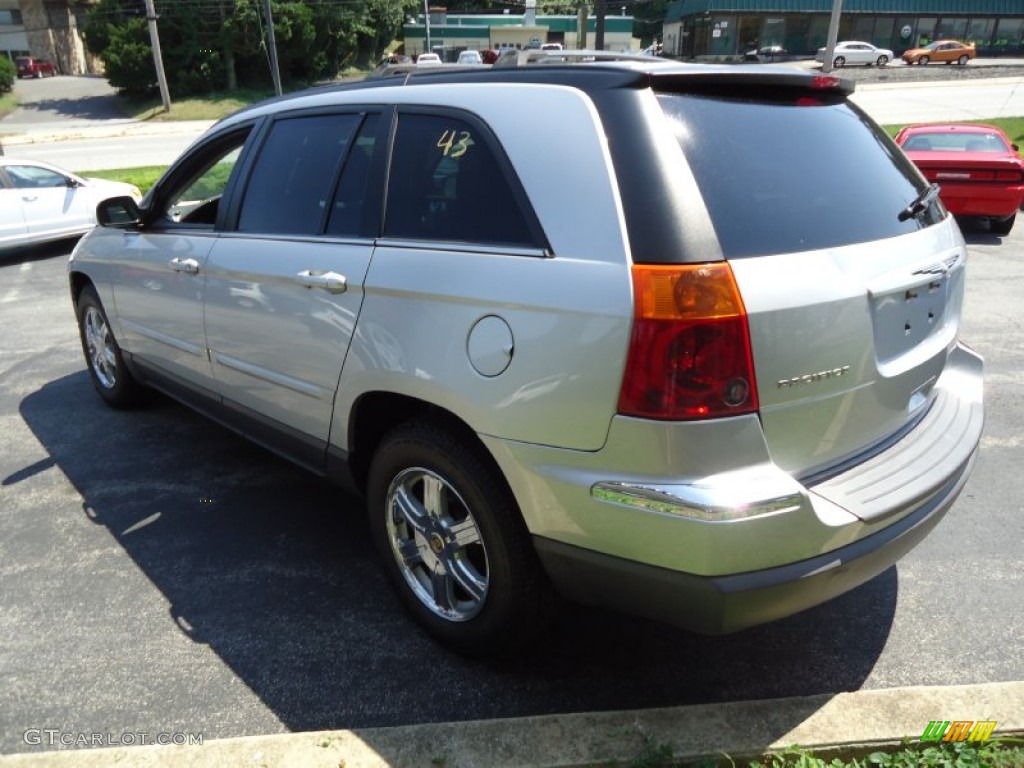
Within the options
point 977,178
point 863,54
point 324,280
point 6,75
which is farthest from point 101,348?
point 863,54

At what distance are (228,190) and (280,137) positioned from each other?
402 millimetres

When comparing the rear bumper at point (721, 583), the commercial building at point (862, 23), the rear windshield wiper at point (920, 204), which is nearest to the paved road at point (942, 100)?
the commercial building at point (862, 23)

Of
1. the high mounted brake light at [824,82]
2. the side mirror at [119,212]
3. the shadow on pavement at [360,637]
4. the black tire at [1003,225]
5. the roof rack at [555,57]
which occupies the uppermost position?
the roof rack at [555,57]

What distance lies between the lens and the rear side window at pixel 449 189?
239 cm

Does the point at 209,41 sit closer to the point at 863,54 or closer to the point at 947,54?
the point at 863,54

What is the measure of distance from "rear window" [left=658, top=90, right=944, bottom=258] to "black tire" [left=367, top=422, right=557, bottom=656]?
3.36ft

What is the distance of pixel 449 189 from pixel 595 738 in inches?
69.3

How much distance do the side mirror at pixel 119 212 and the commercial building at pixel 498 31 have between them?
198 ft

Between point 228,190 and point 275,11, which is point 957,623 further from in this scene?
point 275,11

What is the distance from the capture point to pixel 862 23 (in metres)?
57.3

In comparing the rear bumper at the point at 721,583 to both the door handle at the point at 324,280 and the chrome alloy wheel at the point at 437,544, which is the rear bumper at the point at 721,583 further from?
the door handle at the point at 324,280

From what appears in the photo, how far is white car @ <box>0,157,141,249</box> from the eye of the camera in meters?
10.4

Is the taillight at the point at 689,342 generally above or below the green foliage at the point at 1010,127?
above

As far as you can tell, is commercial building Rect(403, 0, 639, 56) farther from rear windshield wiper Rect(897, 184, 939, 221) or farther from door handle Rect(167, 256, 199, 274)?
rear windshield wiper Rect(897, 184, 939, 221)
